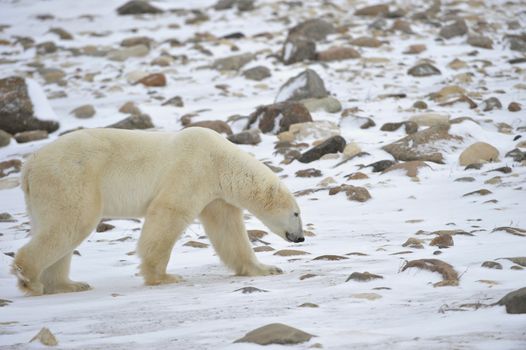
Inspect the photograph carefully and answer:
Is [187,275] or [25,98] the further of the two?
[25,98]

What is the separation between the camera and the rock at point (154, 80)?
55.5 feet

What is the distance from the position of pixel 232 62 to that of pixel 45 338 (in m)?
15.0

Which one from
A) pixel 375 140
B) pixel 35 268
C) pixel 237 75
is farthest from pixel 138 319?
pixel 237 75

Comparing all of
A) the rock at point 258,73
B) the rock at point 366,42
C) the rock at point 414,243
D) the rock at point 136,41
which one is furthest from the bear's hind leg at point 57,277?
the rock at point 136,41

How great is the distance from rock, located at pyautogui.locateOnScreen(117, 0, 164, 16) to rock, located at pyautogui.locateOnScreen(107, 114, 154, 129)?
1374 centimetres

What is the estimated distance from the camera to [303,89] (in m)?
14.2

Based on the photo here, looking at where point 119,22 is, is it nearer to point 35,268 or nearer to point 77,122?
point 77,122

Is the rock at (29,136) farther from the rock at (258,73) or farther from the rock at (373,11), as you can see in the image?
the rock at (373,11)

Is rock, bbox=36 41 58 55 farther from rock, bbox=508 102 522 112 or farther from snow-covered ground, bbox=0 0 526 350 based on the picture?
rock, bbox=508 102 522 112

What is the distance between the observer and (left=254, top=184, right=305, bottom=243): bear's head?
650cm

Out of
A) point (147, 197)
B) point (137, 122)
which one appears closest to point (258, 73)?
point (137, 122)

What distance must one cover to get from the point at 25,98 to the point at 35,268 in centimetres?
862

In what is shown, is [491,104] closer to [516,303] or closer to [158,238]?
[158,238]

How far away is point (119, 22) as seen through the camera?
24.9 meters
